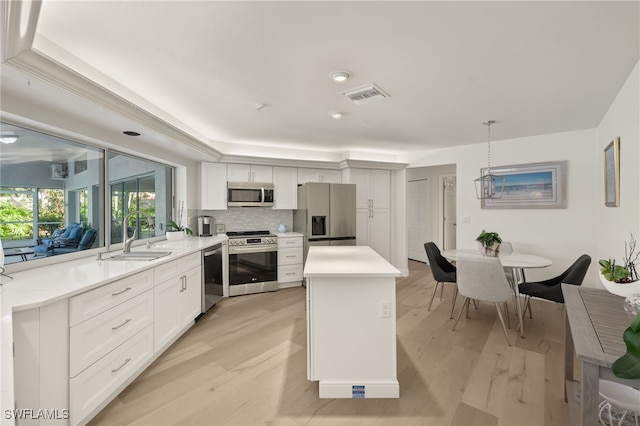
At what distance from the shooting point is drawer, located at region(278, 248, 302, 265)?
4.66 metres

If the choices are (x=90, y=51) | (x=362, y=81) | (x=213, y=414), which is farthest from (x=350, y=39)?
(x=213, y=414)

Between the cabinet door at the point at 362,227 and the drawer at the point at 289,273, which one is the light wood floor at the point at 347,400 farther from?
the cabinet door at the point at 362,227

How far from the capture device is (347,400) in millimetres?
1979

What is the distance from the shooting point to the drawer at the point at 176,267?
8.18 feet

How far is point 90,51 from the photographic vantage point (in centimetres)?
190

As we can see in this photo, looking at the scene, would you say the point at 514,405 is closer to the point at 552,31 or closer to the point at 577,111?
the point at 552,31

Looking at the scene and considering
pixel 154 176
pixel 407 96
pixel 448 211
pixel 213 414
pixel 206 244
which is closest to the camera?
pixel 213 414

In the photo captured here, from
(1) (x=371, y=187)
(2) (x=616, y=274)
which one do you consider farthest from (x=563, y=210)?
(2) (x=616, y=274)

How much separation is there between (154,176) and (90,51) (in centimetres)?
223

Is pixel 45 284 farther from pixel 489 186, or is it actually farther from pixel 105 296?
pixel 489 186

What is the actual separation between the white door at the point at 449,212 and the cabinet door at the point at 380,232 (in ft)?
7.04

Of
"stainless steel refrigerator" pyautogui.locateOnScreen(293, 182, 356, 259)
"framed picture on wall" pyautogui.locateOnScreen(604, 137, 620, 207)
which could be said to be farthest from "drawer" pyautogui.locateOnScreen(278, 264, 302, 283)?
"framed picture on wall" pyautogui.locateOnScreen(604, 137, 620, 207)

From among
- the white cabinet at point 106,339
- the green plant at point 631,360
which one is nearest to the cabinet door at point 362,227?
the white cabinet at point 106,339

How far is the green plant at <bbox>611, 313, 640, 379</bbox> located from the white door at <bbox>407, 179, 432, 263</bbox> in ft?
20.6
